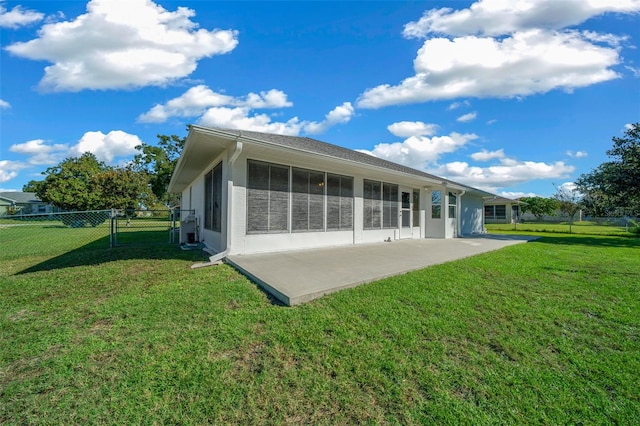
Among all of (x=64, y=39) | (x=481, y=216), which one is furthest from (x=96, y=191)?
(x=481, y=216)

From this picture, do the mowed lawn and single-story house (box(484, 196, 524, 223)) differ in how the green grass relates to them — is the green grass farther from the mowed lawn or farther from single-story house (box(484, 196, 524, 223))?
the mowed lawn

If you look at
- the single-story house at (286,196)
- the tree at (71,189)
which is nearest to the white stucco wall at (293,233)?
the single-story house at (286,196)

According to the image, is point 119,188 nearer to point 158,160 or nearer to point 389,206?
point 158,160

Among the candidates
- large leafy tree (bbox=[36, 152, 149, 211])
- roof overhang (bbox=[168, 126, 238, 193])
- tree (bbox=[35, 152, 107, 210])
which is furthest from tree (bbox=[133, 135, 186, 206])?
roof overhang (bbox=[168, 126, 238, 193])

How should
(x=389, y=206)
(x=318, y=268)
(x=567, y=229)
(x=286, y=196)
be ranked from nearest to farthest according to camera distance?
(x=318, y=268) → (x=286, y=196) → (x=389, y=206) → (x=567, y=229)

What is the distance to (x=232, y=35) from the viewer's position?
8914mm

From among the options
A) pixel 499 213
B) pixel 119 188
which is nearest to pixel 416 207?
pixel 499 213

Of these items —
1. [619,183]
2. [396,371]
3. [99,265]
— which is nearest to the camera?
[396,371]

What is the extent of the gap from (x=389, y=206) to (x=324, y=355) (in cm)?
Answer: 909

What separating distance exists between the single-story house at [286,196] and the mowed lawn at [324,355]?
266cm

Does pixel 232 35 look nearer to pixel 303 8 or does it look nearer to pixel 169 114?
pixel 303 8

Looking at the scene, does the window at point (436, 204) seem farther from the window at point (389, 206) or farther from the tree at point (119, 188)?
the tree at point (119, 188)

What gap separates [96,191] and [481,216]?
32.7 meters

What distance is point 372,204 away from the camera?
33.9 ft
